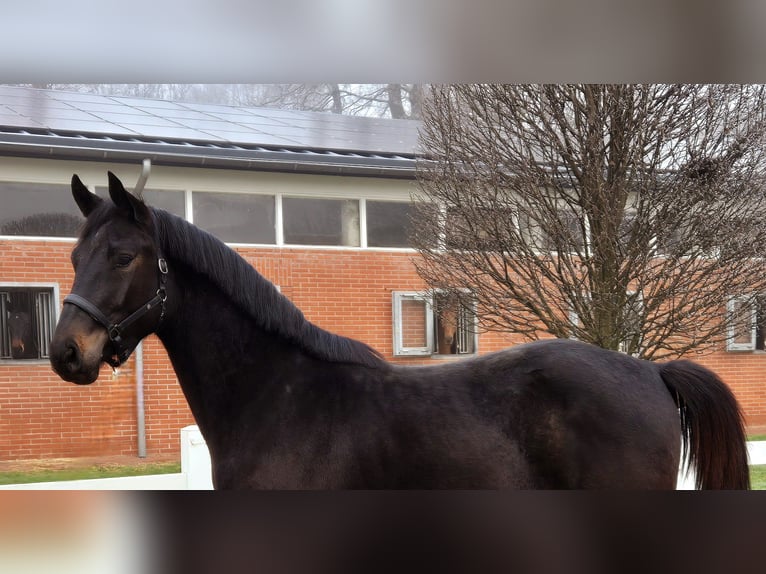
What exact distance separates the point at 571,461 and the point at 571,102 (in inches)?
79.3

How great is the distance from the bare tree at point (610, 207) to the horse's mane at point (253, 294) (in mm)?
1582

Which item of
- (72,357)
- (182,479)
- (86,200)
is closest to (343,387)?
(72,357)

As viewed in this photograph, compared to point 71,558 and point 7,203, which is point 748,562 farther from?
point 7,203

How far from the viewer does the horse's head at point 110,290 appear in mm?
2271

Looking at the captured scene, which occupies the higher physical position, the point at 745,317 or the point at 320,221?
the point at 320,221

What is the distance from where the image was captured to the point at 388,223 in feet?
14.3

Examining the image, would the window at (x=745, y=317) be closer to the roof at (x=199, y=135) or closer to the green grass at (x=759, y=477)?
the green grass at (x=759, y=477)

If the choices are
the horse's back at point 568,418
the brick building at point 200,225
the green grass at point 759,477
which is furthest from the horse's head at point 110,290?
the green grass at point 759,477

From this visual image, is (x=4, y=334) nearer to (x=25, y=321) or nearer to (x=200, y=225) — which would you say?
(x=25, y=321)

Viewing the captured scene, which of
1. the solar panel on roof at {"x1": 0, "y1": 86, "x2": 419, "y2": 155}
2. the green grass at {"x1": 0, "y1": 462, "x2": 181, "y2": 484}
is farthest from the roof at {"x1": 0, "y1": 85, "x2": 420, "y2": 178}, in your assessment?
the green grass at {"x1": 0, "y1": 462, "x2": 181, "y2": 484}

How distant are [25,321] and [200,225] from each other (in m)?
1.04

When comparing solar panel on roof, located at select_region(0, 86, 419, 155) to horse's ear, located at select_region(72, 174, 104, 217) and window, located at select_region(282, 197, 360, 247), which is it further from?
horse's ear, located at select_region(72, 174, 104, 217)

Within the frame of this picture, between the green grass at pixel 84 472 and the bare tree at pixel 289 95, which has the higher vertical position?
the bare tree at pixel 289 95
